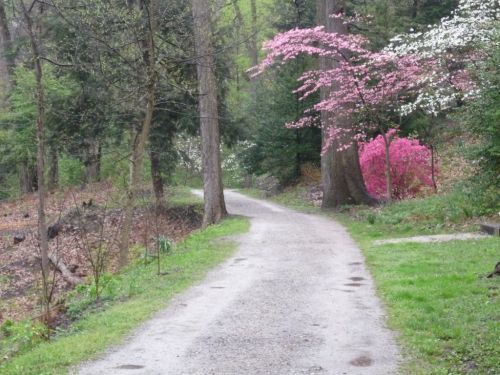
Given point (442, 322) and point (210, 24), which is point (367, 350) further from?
point (210, 24)

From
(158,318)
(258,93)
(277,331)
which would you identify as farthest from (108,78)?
(258,93)

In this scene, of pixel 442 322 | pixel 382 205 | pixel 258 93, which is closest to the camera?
pixel 442 322

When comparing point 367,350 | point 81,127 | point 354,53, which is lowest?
point 367,350

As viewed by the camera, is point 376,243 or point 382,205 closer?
point 376,243

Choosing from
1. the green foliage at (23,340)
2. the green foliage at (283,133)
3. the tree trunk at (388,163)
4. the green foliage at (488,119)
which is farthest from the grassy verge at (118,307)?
the green foliage at (283,133)

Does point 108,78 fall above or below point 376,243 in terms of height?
above

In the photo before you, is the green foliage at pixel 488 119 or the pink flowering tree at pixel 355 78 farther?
the pink flowering tree at pixel 355 78

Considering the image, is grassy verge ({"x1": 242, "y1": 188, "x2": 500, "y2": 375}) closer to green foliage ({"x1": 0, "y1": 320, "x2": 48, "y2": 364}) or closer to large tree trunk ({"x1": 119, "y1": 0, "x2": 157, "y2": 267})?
green foliage ({"x1": 0, "y1": 320, "x2": 48, "y2": 364})

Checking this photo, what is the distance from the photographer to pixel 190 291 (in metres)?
8.91

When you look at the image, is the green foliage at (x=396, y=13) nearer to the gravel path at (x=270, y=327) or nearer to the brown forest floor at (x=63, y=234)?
the brown forest floor at (x=63, y=234)

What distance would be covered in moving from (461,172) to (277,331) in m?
17.5

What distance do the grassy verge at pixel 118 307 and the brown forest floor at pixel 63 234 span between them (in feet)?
2.76

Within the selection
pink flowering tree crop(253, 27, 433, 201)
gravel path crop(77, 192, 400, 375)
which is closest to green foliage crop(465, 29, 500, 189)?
pink flowering tree crop(253, 27, 433, 201)

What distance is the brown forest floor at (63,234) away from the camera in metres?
12.4
